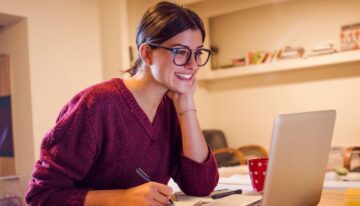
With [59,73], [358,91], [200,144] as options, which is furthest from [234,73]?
[200,144]

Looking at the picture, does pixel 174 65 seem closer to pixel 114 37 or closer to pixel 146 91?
pixel 146 91

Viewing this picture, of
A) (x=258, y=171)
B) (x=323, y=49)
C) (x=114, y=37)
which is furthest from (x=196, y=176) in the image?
(x=323, y=49)

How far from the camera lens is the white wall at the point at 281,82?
4371 millimetres

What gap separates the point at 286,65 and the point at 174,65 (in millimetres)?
3657

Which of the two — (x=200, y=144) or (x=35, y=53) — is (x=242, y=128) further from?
(x=200, y=144)

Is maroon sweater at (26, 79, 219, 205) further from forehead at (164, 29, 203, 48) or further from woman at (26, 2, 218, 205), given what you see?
forehead at (164, 29, 203, 48)

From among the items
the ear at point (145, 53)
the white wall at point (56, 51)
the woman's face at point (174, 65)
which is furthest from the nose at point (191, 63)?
the white wall at point (56, 51)

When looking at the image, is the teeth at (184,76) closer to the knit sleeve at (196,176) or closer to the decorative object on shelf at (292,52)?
the knit sleeve at (196,176)

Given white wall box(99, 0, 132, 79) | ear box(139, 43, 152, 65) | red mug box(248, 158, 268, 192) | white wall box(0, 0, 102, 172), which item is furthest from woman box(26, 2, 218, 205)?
white wall box(99, 0, 132, 79)

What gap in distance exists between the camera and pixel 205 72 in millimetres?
5098

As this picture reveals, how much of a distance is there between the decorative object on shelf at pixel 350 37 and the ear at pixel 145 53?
3610 millimetres

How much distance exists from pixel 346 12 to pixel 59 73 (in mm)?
3114

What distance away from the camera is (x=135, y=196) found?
0.96 m

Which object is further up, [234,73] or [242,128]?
[234,73]
